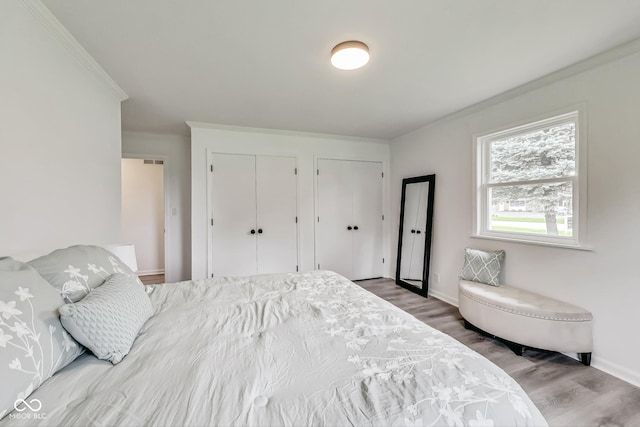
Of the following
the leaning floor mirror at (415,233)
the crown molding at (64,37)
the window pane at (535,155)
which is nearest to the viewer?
the crown molding at (64,37)

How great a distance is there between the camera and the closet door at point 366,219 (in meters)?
4.31

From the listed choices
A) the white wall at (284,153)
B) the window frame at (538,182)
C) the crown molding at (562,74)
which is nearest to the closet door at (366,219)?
the white wall at (284,153)

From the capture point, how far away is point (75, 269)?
3.77 feet

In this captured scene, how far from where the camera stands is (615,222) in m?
1.93

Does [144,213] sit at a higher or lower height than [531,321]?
higher

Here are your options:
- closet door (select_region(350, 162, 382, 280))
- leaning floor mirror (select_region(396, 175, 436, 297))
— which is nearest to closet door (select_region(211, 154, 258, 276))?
closet door (select_region(350, 162, 382, 280))

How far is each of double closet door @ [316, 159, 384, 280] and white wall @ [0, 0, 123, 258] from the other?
8.95ft

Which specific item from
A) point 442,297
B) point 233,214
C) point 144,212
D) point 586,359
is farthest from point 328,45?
point 144,212

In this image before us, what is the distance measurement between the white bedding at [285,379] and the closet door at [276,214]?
249 cm

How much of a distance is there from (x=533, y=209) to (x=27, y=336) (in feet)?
11.4

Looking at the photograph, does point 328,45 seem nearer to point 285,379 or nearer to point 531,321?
point 285,379

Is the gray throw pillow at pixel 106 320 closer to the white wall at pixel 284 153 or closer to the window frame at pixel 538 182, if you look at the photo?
the white wall at pixel 284 153

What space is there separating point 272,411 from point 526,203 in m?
2.97

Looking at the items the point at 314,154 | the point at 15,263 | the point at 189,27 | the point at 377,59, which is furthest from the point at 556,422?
the point at 314,154
